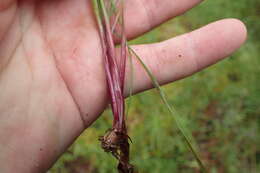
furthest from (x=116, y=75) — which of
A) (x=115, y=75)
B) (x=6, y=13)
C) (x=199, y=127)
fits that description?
(x=199, y=127)

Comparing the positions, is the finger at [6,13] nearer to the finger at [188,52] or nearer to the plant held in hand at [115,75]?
the plant held in hand at [115,75]

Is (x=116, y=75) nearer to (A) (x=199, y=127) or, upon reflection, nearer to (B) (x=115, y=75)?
(B) (x=115, y=75)

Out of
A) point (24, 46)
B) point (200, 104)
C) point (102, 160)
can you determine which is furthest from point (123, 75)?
point (200, 104)

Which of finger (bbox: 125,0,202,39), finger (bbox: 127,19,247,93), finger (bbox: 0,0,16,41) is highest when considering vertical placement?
finger (bbox: 0,0,16,41)

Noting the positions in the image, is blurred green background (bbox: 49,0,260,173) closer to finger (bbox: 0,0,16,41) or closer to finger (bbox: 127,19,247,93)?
finger (bbox: 127,19,247,93)

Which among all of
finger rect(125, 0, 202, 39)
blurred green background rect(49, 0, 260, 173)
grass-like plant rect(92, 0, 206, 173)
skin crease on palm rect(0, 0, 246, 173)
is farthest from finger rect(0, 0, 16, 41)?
blurred green background rect(49, 0, 260, 173)
